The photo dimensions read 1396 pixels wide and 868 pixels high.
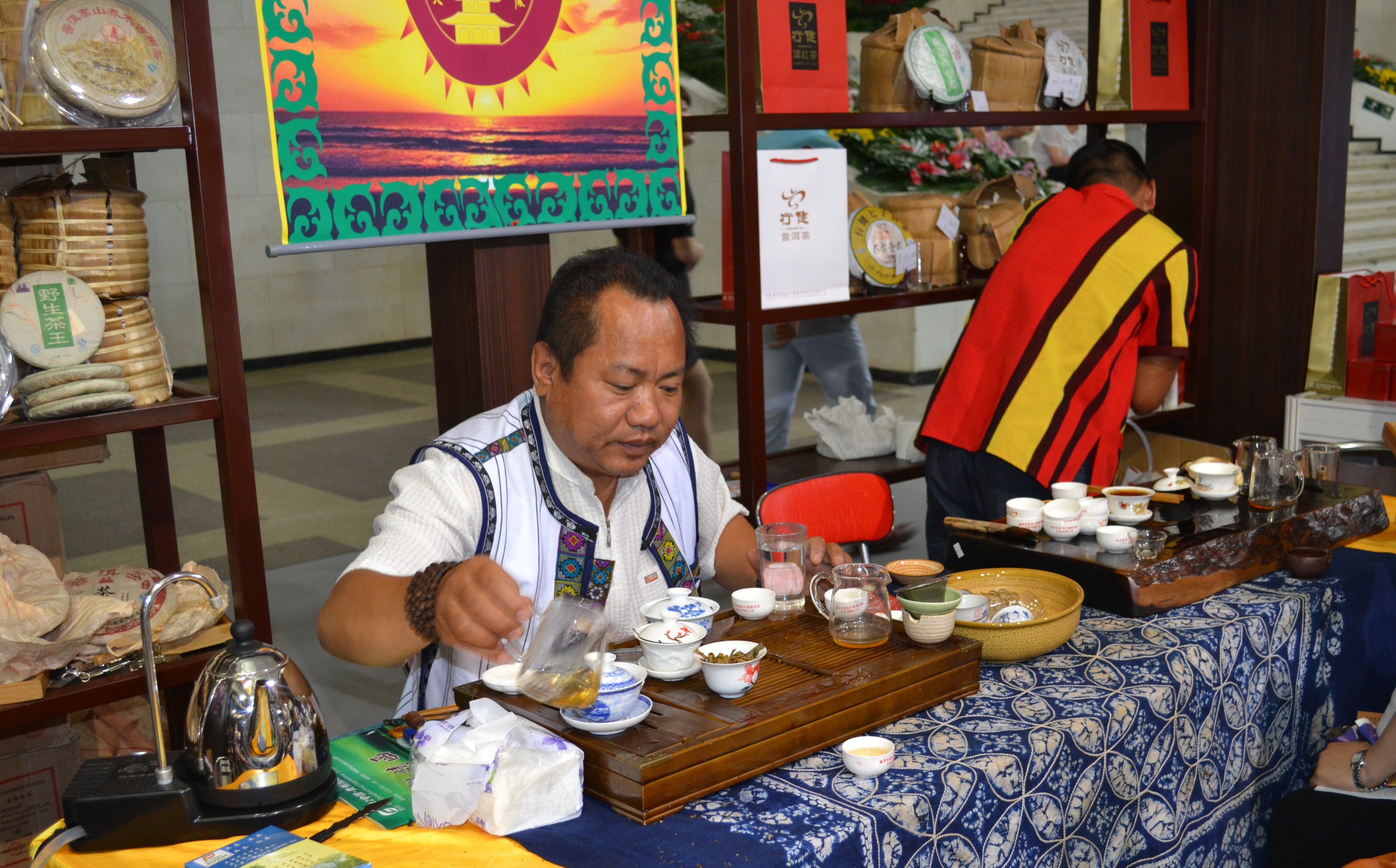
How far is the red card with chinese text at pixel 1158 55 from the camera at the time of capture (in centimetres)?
416

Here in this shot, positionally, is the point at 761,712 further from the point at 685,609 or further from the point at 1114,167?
the point at 1114,167

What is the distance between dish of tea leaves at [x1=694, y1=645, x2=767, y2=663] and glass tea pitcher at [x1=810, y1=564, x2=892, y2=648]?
0.57 ft

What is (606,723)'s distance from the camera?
1.41 meters

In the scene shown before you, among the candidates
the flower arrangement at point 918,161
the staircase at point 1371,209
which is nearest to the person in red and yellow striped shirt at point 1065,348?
Answer: the flower arrangement at point 918,161

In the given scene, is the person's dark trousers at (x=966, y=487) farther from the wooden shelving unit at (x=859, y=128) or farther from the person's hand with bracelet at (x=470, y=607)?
the person's hand with bracelet at (x=470, y=607)

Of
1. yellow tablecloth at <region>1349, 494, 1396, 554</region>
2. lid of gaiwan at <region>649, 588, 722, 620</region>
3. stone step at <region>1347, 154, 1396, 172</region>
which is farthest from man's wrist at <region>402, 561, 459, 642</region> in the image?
stone step at <region>1347, 154, 1396, 172</region>

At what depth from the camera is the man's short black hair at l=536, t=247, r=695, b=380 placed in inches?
72.6

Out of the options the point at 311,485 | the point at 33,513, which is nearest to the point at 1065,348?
the point at 33,513

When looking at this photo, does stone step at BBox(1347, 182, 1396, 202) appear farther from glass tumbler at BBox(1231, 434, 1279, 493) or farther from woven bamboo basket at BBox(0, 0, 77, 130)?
woven bamboo basket at BBox(0, 0, 77, 130)

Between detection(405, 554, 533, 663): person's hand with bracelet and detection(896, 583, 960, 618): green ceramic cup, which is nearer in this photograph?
detection(405, 554, 533, 663): person's hand with bracelet

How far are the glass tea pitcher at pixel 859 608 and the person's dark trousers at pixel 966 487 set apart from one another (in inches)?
46.6

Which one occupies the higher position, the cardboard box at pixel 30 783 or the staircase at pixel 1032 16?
the staircase at pixel 1032 16

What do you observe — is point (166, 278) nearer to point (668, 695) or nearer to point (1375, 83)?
point (668, 695)

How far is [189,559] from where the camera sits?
524 centimetres
